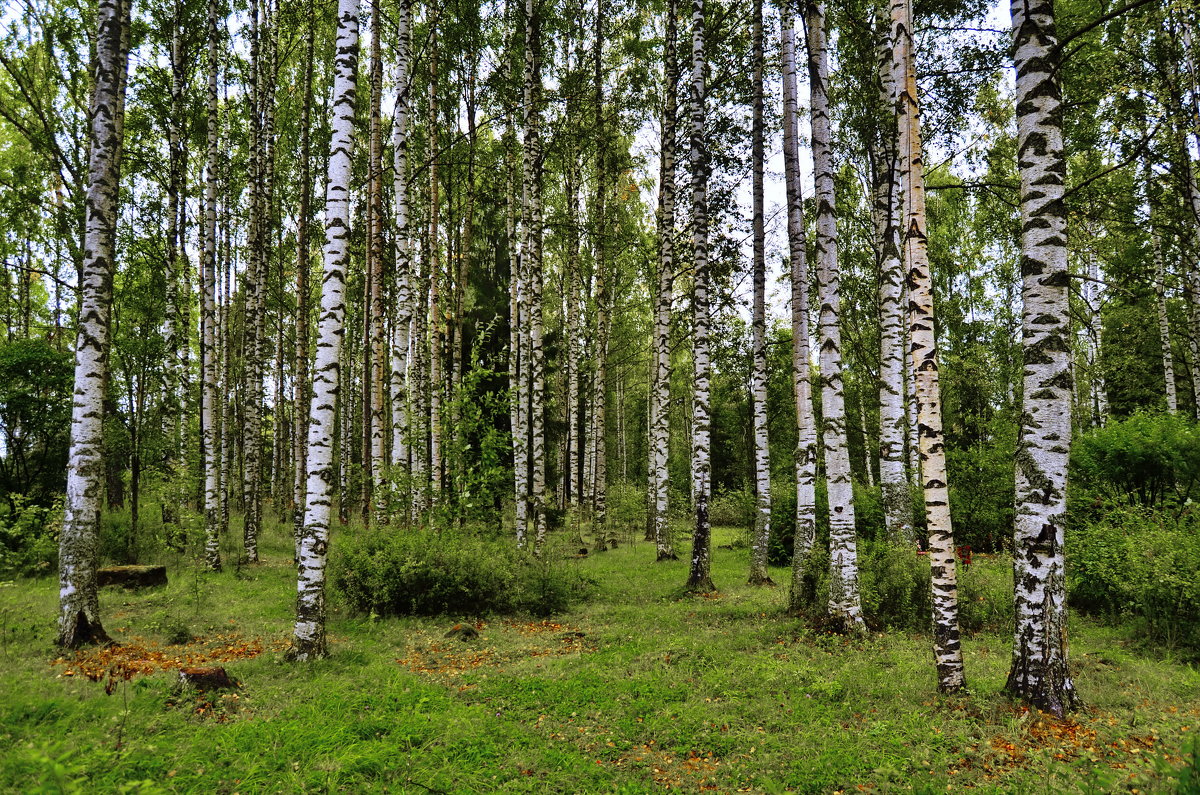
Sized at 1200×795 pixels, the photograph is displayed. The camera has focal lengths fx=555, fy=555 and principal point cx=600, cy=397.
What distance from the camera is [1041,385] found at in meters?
4.85

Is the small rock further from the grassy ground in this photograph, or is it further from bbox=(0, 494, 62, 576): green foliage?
bbox=(0, 494, 62, 576): green foliage

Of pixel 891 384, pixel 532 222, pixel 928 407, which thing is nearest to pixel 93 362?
pixel 532 222

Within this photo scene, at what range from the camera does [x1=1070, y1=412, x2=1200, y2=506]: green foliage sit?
9.58 meters

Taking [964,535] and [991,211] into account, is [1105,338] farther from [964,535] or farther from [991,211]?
[964,535]

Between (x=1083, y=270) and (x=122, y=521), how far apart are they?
109ft

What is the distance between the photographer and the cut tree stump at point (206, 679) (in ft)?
17.3

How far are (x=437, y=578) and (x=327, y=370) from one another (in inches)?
176

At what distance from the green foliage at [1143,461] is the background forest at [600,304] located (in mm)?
70

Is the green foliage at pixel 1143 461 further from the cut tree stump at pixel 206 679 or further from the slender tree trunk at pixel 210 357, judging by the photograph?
the slender tree trunk at pixel 210 357

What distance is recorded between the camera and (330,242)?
23.5ft

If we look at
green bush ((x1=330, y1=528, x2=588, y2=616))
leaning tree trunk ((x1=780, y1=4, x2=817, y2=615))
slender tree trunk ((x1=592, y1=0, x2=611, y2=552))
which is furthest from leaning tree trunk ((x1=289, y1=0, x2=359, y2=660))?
slender tree trunk ((x1=592, y1=0, x2=611, y2=552))

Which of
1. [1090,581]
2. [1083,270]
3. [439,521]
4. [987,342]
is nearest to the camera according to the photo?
[1090,581]

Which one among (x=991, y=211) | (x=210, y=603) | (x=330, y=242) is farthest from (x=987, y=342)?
(x=210, y=603)

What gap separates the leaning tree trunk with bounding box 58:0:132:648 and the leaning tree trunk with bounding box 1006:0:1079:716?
10017mm
